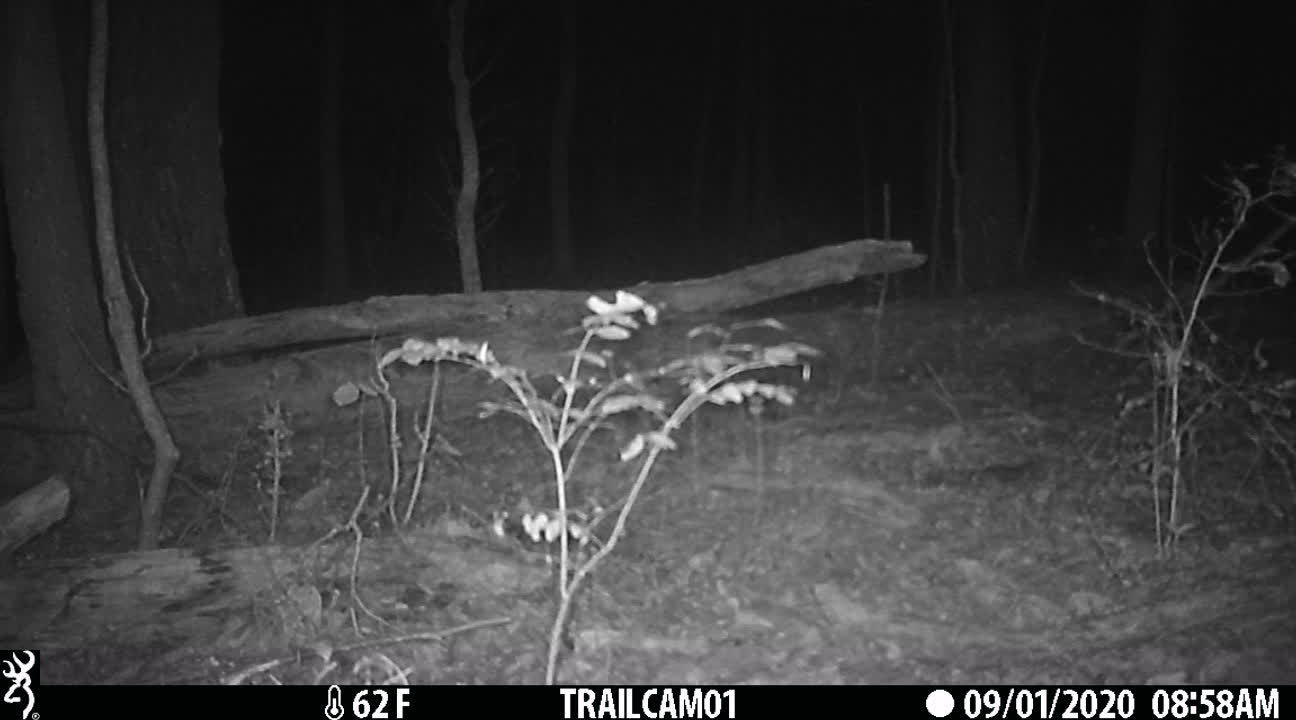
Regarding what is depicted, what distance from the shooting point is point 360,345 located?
340 inches

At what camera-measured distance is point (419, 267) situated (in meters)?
31.7

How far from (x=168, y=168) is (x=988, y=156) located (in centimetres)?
936

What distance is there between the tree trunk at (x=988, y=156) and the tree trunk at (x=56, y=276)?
10.00m

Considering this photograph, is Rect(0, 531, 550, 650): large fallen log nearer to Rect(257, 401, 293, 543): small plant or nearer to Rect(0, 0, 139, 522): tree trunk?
Rect(257, 401, 293, 543): small plant

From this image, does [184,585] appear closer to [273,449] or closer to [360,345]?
[273,449]

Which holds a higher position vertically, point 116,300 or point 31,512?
point 116,300

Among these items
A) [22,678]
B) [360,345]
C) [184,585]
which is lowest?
[22,678]

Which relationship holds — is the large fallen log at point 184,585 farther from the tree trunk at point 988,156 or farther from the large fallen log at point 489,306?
the tree trunk at point 988,156

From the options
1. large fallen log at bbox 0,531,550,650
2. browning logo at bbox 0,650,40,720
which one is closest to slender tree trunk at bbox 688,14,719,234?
large fallen log at bbox 0,531,550,650

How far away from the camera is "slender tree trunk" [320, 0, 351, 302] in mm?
19203

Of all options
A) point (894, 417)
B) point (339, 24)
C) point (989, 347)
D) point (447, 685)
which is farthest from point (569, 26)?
point (447, 685)

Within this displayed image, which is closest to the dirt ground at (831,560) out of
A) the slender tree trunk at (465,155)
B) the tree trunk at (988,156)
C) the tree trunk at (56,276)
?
the tree trunk at (56,276)

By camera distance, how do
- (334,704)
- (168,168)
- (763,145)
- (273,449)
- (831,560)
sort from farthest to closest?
(763,145)
(168,168)
(273,449)
(831,560)
(334,704)

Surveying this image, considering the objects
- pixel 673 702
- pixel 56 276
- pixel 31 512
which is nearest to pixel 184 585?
pixel 31 512
